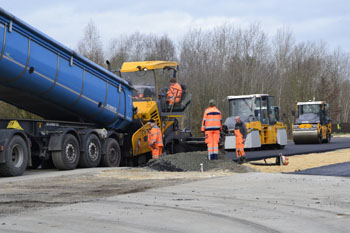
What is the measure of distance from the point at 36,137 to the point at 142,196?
542 cm

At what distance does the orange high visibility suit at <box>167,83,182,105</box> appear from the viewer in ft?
55.1

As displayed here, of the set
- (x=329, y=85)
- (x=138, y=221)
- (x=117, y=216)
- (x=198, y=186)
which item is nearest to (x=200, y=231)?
(x=138, y=221)

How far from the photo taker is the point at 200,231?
18.8 feet

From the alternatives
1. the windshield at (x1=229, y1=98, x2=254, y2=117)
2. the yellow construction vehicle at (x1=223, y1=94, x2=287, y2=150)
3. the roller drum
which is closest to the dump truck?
the yellow construction vehicle at (x1=223, y1=94, x2=287, y2=150)

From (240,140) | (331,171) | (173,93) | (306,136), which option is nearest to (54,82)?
(173,93)

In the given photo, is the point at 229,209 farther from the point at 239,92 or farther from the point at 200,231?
the point at 239,92

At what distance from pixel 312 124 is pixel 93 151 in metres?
18.9

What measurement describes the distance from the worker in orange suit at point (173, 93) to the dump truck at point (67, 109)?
0.71ft

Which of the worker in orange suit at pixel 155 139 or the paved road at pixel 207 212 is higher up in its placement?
the worker in orange suit at pixel 155 139

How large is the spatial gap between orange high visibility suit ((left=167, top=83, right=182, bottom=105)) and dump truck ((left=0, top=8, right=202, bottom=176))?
22cm

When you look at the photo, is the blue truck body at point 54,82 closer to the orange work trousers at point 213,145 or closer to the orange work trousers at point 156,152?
the orange work trousers at point 156,152

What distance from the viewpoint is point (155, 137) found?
15.6m

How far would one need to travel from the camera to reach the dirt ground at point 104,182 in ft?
26.4

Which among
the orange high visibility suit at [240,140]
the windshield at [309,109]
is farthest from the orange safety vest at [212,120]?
the windshield at [309,109]
